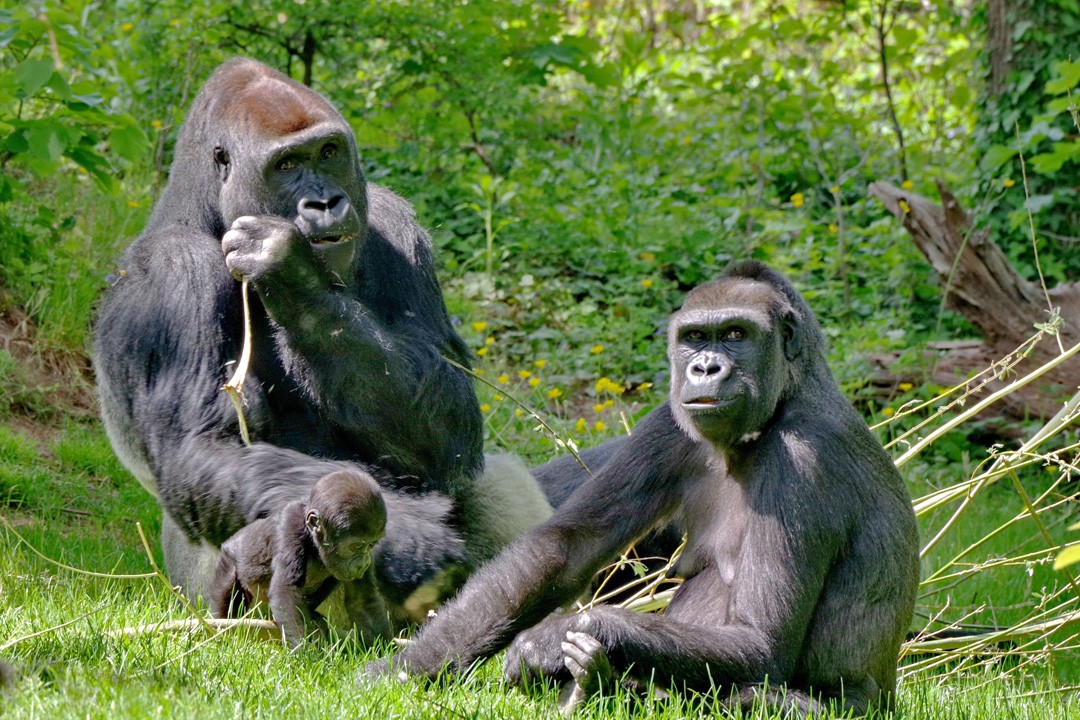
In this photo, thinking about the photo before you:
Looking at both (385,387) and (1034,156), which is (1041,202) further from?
(385,387)

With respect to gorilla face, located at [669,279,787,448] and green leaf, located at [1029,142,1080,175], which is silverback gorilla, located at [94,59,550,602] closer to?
gorilla face, located at [669,279,787,448]

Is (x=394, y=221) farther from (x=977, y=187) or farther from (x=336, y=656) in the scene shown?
(x=977, y=187)

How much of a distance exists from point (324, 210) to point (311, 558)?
1.16m

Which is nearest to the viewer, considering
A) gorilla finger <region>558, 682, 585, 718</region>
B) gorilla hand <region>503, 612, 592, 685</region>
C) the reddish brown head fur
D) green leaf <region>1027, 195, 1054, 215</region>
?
gorilla finger <region>558, 682, 585, 718</region>

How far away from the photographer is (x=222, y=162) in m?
4.71

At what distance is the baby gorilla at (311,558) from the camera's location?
406 centimetres

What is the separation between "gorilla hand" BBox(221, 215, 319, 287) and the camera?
169 inches

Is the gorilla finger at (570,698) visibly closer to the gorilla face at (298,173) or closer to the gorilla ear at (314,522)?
the gorilla ear at (314,522)

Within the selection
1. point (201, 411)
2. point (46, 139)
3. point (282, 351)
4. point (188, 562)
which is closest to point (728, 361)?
point (282, 351)

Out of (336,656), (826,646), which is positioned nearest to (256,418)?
(336,656)

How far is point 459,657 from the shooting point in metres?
3.94

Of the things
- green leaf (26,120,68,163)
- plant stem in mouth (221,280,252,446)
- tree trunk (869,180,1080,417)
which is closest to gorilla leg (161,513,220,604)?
plant stem in mouth (221,280,252,446)

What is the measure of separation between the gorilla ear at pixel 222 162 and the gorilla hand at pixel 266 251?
1.22 feet

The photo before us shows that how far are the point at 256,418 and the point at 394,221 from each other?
93cm
